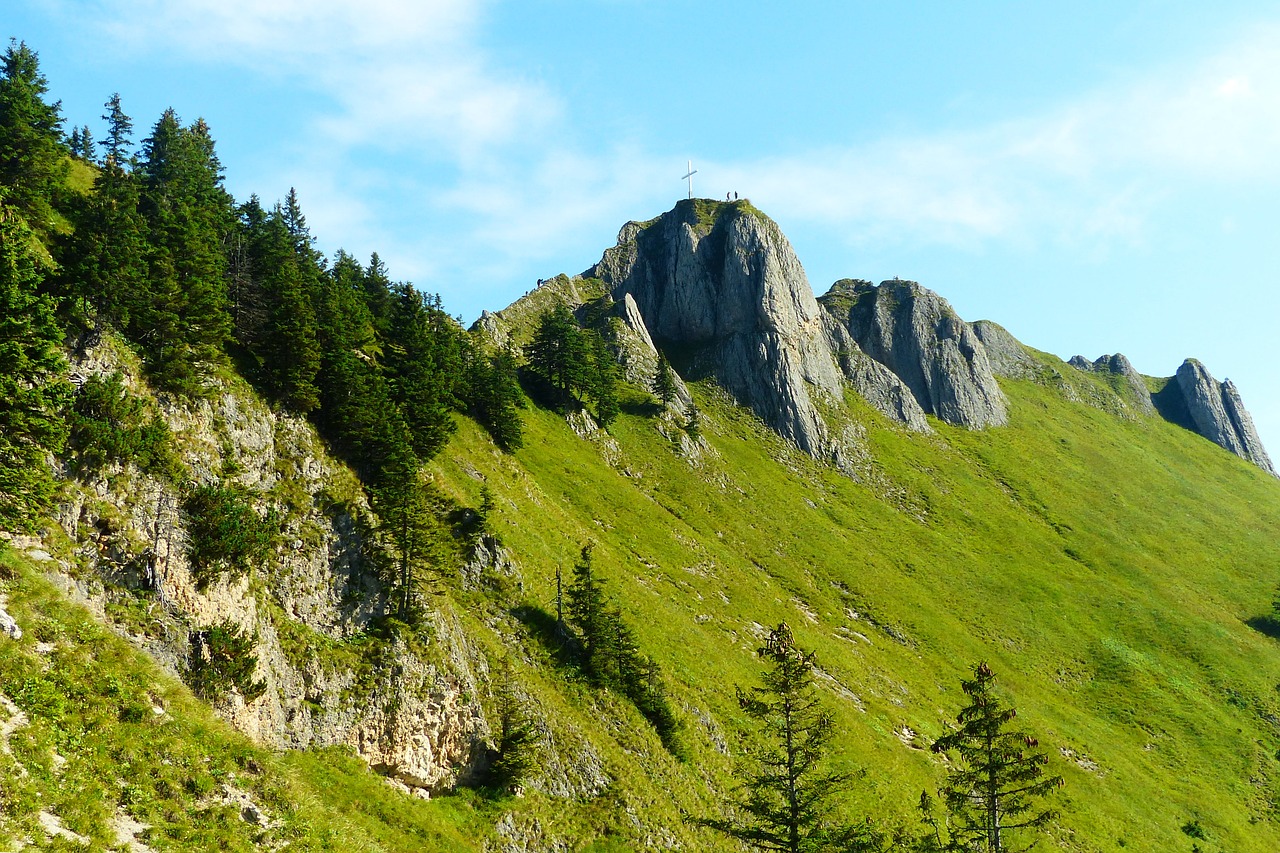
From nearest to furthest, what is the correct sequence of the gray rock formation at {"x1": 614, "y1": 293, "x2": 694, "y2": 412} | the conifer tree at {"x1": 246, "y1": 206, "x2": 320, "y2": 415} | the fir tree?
the fir tree → the conifer tree at {"x1": 246, "y1": 206, "x2": 320, "y2": 415} → the gray rock formation at {"x1": 614, "y1": 293, "x2": 694, "y2": 412}

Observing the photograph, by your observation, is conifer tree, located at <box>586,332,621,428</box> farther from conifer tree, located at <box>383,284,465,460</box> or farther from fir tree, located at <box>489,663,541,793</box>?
fir tree, located at <box>489,663,541,793</box>

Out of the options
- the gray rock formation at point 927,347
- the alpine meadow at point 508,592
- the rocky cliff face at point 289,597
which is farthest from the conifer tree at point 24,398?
the gray rock formation at point 927,347

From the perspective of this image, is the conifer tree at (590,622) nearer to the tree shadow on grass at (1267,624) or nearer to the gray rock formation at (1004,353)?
the tree shadow on grass at (1267,624)

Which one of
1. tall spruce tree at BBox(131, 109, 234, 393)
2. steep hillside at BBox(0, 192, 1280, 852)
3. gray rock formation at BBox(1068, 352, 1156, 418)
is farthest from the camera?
gray rock formation at BBox(1068, 352, 1156, 418)

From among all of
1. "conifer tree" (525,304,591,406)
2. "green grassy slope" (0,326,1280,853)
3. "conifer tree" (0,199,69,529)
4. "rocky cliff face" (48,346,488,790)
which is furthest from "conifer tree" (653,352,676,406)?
"conifer tree" (0,199,69,529)

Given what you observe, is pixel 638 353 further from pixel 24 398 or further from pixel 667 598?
pixel 24 398

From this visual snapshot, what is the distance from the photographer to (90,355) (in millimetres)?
28359

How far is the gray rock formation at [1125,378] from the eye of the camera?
16662 cm

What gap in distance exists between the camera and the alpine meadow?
72.6 ft

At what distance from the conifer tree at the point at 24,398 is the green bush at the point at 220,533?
5.05 metres

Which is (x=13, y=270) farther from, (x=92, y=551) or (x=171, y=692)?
(x=171, y=692)

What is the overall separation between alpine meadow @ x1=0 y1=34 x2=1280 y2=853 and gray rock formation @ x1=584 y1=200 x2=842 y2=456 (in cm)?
226

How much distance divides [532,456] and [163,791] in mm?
57686

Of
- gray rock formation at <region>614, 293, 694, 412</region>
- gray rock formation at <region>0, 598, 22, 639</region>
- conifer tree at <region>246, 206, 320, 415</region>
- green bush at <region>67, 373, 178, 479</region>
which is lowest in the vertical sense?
gray rock formation at <region>0, 598, 22, 639</region>
